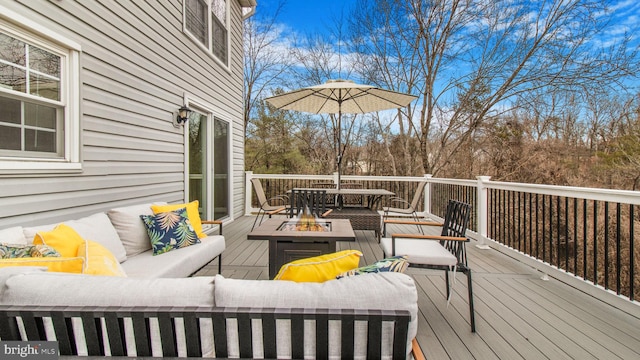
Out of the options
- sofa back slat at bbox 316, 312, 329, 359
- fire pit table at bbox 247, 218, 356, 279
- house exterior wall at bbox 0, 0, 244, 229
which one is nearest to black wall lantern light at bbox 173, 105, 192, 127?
house exterior wall at bbox 0, 0, 244, 229

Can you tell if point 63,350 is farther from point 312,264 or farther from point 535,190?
point 535,190

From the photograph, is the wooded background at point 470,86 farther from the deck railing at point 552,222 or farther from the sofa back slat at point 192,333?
the sofa back slat at point 192,333

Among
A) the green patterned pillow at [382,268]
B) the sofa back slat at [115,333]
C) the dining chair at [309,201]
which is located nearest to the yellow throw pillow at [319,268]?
the green patterned pillow at [382,268]

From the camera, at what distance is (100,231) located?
229 centimetres

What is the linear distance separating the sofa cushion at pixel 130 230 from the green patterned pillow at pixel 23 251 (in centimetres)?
101

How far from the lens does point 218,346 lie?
3.22ft

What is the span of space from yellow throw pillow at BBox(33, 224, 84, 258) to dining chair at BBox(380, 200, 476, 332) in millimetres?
2102

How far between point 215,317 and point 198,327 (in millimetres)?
72

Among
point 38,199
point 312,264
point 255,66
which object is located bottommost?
point 312,264

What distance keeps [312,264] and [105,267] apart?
1.02 meters

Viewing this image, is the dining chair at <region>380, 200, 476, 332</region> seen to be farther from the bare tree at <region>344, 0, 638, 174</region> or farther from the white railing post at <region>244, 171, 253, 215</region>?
the bare tree at <region>344, 0, 638, 174</region>

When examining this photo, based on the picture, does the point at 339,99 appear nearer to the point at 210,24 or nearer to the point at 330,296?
the point at 210,24

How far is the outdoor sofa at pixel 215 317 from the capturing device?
96cm

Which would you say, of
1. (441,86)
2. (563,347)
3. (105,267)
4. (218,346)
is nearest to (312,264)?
(218,346)
